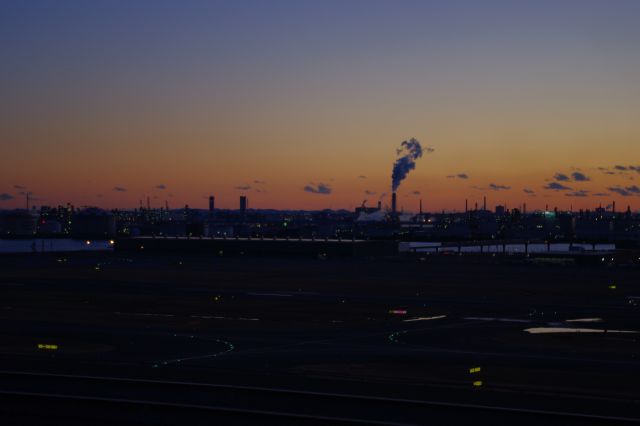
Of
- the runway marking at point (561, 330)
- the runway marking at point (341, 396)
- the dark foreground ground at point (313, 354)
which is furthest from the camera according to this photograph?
the runway marking at point (561, 330)

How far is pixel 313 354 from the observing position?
32.6 metres

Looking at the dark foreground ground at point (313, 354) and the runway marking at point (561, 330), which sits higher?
the dark foreground ground at point (313, 354)

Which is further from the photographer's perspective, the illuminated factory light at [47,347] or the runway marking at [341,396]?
the illuminated factory light at [47,347]

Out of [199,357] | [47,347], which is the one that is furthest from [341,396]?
[47,347]

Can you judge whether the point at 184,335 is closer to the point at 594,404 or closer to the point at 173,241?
the point at 594,404

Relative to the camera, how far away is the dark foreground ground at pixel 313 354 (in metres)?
21.8

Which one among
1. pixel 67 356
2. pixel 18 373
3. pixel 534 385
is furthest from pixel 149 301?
pixel 534 385

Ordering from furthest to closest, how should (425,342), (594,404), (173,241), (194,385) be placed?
(173,241)
(425,342)
(194,385)
(594,404)

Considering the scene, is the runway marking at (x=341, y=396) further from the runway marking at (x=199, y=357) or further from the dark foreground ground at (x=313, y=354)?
the runway marking at (x=199, y=357)

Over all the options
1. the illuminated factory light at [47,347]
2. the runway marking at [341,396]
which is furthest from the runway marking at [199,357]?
the illuminated factory light at [47,347]

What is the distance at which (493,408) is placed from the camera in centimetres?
2211

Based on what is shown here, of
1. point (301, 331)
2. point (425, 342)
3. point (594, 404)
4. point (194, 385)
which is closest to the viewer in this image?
point (594, 404)

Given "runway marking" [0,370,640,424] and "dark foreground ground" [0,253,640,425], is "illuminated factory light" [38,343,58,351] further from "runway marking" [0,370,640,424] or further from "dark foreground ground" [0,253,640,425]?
"runway marking" [0,370,640,424]

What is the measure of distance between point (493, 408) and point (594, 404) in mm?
2939
